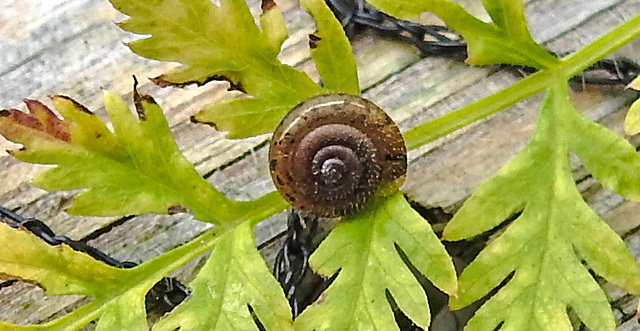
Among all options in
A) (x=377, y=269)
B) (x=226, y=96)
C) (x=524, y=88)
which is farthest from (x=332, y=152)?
(x=226, y=96)

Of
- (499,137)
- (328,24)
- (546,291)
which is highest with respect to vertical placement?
(328,24)

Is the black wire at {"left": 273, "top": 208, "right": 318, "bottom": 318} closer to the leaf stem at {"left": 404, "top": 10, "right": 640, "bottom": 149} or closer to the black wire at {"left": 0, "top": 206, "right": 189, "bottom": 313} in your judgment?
the black wire at {"left": 0, "top": 206, "right": 189, "bottom": 313}

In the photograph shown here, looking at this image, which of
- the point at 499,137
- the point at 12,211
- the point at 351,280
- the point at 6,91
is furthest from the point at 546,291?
the point at 6,91

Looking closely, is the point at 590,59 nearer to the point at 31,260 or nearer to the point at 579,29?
the point at 579,29

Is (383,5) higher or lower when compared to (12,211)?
higher

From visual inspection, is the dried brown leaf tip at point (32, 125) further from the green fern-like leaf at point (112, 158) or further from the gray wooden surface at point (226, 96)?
the gray wooden surface at point (226, 96)

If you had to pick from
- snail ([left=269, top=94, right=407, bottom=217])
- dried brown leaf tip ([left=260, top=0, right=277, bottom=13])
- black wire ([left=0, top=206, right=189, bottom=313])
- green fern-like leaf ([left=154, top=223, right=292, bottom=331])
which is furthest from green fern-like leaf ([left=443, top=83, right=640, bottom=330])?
black wire ([left=0, top=206, right=189, bottom=313])
